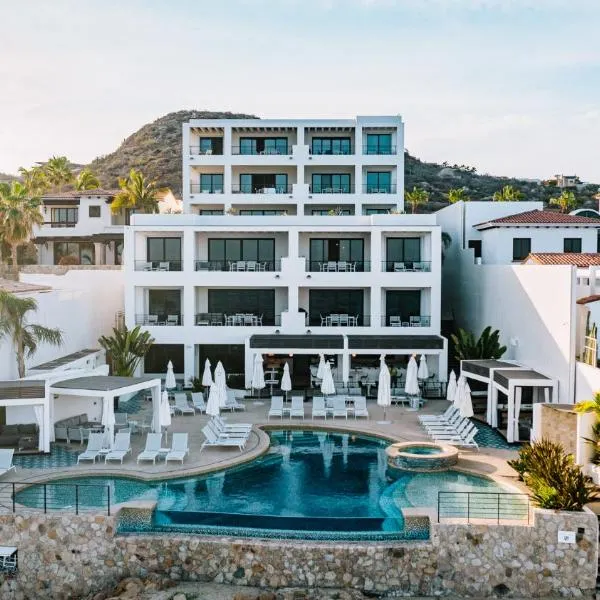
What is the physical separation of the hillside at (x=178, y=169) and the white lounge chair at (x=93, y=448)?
62876mm

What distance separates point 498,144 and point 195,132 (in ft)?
107

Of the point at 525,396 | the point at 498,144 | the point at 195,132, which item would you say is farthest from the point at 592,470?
the point at 498,144

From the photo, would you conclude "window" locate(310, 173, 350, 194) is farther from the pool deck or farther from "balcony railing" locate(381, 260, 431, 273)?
the pool deck

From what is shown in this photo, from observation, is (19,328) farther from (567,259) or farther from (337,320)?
(567,259)

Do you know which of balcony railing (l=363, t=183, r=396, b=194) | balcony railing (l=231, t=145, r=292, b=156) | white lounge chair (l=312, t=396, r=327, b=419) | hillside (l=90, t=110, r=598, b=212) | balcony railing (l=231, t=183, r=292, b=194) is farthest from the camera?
hillside (l=90, t=110, r=598, b=212)

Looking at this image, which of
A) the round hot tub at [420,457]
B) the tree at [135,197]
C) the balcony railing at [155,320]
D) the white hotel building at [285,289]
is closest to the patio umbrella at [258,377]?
the white hotel building at [285,289]

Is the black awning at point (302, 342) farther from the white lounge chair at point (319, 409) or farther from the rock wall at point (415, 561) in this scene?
the rock wall at point (415, 561)

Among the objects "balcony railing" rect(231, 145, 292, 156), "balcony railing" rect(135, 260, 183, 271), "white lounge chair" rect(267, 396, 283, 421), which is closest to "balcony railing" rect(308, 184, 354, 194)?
"balcony railing" rect(231, 145, 292, 156)

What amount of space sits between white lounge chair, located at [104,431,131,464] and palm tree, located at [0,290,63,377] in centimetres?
592

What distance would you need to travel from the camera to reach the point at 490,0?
26531mm

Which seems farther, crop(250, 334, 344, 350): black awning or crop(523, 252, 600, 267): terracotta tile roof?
crop(250, 334, 344, 350): black awning

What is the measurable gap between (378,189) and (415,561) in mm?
35181

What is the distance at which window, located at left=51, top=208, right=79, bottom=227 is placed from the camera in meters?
49.4

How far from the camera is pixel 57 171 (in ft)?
212
